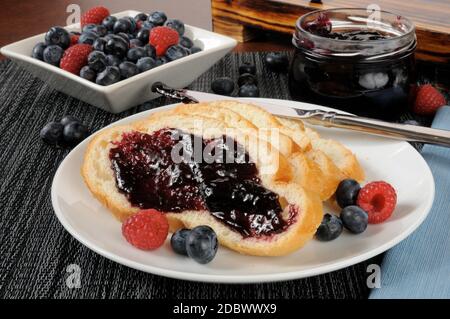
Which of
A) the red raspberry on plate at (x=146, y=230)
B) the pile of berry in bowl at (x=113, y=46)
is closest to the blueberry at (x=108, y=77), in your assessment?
the pile of berry in bowl at (x=113, y=46)

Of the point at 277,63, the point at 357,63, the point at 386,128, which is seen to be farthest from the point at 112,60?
the point at 386,128

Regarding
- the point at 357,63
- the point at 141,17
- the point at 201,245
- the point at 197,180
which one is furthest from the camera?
the point at 141,17

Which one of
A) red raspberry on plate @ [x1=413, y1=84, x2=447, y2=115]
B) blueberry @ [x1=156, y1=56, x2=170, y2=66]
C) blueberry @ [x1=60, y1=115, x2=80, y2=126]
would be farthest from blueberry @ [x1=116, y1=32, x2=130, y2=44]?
red raspberry on plate @ [x1=413, y1=84, x2=447, y2=115]

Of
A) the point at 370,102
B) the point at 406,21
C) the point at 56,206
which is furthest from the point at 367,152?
the point at 56,206

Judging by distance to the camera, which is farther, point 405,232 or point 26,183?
point 26,183

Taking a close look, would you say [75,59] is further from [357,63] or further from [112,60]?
[357,63]

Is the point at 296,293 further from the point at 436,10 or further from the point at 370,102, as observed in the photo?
the point at 436,10
